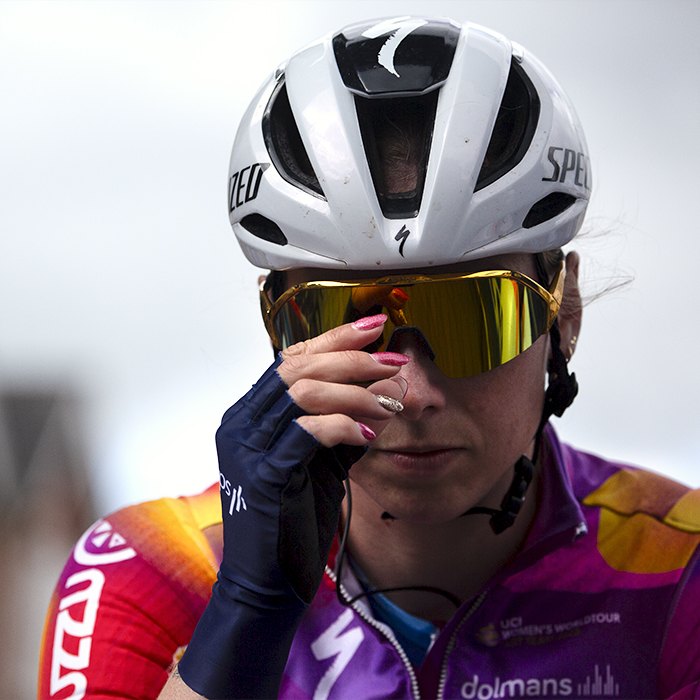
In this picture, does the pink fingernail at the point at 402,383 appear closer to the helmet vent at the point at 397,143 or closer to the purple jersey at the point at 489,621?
the helmet vent at the point at 397,143

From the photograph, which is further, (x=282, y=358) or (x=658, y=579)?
(x=658, y=579)

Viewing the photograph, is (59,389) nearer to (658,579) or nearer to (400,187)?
(400,187)

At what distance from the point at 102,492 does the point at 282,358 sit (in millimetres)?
2014

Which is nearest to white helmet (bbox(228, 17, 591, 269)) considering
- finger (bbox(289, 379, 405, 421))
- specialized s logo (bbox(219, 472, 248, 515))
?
finger (bbox(289, 379, 405, 421))

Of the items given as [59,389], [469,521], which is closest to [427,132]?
[469,521]

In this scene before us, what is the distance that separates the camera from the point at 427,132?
1432mm

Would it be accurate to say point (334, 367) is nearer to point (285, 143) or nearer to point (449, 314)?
point (449, 314)

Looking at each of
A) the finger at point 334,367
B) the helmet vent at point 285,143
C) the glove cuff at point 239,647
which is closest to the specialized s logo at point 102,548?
the glove cuff at point 239,647

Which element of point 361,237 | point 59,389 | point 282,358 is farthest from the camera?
point 59,389

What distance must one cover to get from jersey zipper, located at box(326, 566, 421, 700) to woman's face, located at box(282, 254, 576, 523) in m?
0.34

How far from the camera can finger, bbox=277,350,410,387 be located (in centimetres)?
116

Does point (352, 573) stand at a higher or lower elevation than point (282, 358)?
lower

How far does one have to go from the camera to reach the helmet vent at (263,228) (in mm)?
1547

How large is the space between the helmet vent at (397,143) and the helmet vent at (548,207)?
0.29m
